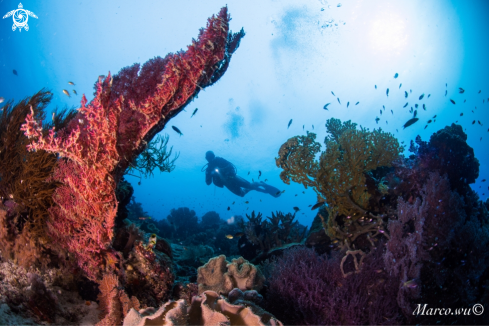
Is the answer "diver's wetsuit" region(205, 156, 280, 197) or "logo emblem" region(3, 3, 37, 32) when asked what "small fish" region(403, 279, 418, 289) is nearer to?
"diver's wetsuit" region(205, 156, 280, 197)

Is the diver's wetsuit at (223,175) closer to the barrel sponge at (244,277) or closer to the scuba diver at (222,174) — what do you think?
the scuba diver at (222,174)

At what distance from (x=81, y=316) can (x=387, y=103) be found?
6672 cm

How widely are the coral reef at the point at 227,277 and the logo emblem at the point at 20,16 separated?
50.5 metres

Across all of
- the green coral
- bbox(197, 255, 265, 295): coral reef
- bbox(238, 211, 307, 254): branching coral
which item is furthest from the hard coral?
bbox(238, 211, 307, 254): branching coral

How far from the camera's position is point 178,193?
136 meters

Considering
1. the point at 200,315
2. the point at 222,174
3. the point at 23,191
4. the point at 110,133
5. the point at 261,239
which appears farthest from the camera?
the point at 222,174

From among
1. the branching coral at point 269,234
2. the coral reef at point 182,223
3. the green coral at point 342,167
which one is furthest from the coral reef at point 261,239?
the coral reef at point 182,223

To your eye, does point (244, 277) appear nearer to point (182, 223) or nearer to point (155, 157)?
point (155, 157)

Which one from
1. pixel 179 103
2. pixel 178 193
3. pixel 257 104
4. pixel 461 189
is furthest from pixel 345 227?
pixel 178 193

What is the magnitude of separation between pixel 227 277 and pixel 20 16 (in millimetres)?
60497

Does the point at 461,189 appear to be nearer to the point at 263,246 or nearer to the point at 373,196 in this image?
the point at 373,196

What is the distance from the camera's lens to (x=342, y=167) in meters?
6.48

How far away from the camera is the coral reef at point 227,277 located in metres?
3.91

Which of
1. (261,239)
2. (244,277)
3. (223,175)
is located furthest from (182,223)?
(244,277)
